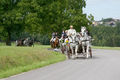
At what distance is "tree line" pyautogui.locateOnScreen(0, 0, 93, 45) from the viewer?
43.2 m

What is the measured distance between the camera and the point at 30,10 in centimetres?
4441

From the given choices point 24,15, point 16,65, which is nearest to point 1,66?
point 16,65

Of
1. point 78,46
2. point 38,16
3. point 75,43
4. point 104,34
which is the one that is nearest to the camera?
point 75,43

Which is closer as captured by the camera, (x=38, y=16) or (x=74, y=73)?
(x=74, y=73)

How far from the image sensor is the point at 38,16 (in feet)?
145

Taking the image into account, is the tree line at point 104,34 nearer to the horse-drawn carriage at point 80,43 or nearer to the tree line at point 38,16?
the tree line at point 38,16

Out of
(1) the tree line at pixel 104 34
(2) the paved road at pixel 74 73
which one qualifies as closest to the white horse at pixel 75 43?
(2) the paved road at pixel 74 73

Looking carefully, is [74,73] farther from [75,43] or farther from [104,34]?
[104,34]

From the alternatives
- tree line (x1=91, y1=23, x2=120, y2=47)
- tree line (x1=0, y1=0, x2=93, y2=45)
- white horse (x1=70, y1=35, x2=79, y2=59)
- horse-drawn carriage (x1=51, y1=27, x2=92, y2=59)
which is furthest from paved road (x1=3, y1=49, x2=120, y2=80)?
tree line (x1=91, y1=23, x2=120, y2=47)

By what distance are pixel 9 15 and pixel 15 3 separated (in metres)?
3.80

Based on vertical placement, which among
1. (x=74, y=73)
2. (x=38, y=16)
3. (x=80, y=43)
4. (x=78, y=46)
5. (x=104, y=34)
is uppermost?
(x=38, y=16)

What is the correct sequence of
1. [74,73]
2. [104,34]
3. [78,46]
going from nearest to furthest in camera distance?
[74,73]
[78,46]
[104,34]

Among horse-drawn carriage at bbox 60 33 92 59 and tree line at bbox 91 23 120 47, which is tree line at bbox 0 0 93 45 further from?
tree line at bbox 91 23 120 47

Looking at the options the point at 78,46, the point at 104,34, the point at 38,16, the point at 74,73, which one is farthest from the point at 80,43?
the point at 104,34
